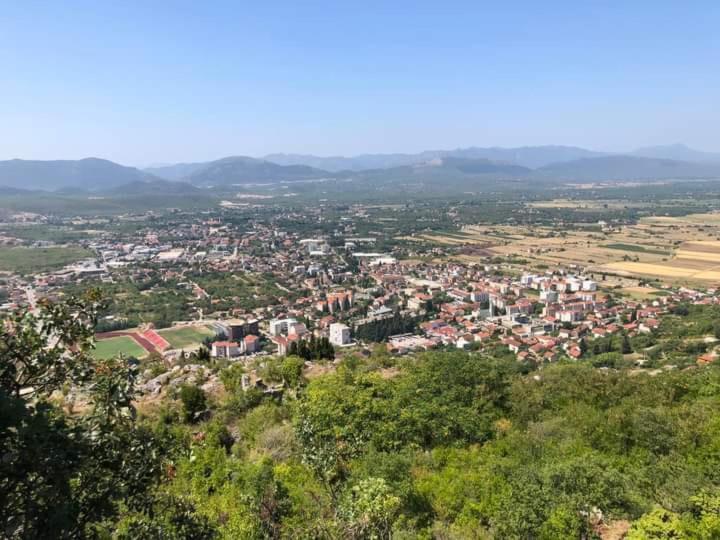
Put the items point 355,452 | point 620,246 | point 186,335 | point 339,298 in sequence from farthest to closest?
point 620,246
point 339,298
point 186,335
point 355,452

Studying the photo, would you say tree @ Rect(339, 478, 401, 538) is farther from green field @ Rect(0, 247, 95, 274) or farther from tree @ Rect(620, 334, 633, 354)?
green field @ Rect(0, 247, 95, 274)

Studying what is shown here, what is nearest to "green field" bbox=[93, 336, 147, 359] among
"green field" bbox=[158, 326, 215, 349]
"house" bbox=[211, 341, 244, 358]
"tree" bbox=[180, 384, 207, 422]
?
"green field" bbox=[158, 326, 215, 349]

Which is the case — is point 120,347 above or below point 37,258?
below

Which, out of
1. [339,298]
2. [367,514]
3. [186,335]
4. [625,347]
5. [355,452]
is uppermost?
[367,514]

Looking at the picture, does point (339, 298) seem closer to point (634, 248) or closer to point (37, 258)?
point (634, 248)

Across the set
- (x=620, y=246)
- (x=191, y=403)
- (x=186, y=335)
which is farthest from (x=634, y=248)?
(x=191, y=403)

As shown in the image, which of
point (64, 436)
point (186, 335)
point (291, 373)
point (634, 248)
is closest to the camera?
point (64, 436)

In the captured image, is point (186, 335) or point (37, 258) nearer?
point (186, 335)
